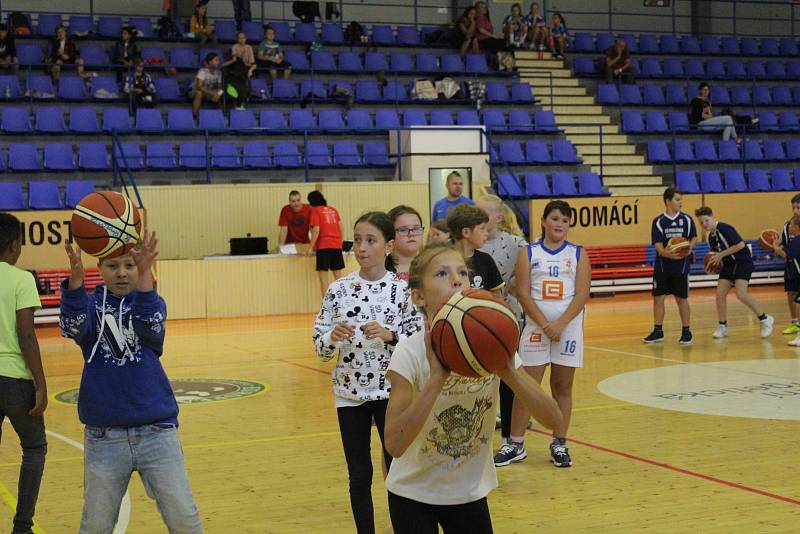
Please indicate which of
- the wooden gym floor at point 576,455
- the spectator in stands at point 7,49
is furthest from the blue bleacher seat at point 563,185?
the spectator in stands at point 7,49

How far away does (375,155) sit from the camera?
70.5ft

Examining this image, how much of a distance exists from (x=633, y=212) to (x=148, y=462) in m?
17.9

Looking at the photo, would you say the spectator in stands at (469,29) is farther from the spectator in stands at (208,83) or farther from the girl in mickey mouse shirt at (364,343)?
the girl in mickey mouse shirt at (364,343)

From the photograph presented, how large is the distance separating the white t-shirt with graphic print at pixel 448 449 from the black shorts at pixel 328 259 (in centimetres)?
1420

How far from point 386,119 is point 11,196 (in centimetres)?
800

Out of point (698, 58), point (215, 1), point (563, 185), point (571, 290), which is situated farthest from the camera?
point (698, 58)

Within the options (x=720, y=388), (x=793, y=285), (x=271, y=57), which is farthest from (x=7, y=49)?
(x=720, y=388)

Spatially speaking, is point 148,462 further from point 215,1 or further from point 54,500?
point 215,1

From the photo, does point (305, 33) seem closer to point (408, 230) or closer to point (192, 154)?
point (192, 154)

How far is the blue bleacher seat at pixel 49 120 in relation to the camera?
65.5 ft

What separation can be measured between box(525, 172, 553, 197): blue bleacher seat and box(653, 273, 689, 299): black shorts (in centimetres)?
766

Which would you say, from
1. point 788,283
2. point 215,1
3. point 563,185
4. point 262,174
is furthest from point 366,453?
point 215,1

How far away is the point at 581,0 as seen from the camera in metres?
30.8

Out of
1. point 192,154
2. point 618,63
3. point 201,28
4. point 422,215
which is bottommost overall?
point 422,215
